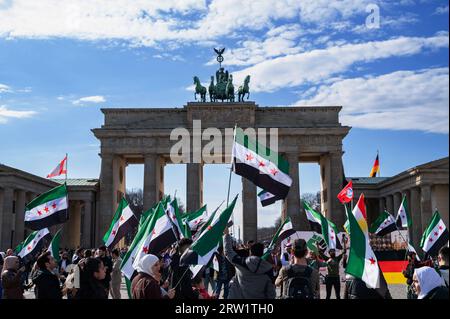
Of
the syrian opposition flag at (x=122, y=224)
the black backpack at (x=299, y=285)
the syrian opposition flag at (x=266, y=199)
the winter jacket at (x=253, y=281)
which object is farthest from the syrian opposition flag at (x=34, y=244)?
the black backpack at (x=299, y=285)

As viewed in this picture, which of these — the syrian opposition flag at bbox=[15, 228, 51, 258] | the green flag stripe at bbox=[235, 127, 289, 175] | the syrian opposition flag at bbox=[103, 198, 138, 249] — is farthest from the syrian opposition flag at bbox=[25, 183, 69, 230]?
the green flag stripe at bbox=[235, 127, 289, 175]

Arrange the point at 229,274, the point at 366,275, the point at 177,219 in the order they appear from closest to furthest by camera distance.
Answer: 1. the point at 366,275
2. the point at 229,274
3. the point at 177,219

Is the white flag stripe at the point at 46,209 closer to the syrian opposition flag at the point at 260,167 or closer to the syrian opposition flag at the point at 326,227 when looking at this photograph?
the syrian opposition flag at the point at 326,227

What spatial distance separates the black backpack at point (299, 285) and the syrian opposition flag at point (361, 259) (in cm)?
68

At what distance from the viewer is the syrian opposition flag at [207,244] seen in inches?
388

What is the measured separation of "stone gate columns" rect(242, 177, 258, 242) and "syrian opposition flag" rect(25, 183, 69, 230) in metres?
42.8

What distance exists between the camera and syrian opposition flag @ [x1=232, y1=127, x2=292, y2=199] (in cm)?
1123

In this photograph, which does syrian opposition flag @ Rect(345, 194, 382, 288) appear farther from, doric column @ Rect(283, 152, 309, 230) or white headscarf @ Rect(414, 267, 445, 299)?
doric column @ Rect(283, 152, 309, 230)

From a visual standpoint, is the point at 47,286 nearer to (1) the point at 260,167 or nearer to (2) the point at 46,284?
(2) the point at 46,284

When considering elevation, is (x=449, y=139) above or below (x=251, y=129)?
below

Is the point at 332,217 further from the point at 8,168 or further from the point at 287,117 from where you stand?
the point at 8,168

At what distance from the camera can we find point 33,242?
20172 mm

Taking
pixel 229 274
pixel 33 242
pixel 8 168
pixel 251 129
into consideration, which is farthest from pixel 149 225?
pixel 251 129
